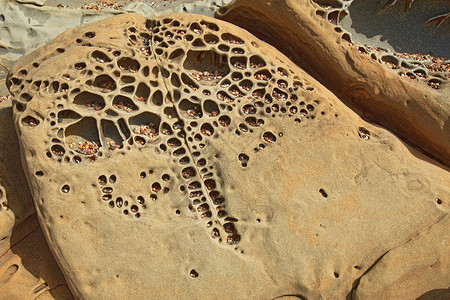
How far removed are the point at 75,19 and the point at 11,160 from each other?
2.33m

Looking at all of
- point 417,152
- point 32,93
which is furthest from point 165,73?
point 417,152

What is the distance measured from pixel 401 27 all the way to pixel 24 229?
13.9 ft

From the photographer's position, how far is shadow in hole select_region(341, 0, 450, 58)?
13.3 ft

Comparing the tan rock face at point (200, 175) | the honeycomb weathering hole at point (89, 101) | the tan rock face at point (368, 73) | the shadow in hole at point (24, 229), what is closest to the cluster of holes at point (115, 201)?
the tan rock face at point (200, 175)

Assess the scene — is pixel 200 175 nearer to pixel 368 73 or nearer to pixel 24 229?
pixel 24 229

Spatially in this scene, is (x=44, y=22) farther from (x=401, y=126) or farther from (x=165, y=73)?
(x=401, y=126)

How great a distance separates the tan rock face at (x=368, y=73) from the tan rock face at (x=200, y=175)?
0.33 meters

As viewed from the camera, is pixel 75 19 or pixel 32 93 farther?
pixel 75 19

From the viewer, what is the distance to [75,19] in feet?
16.0

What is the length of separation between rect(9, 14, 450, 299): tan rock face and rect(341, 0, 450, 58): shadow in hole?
4.06 ft

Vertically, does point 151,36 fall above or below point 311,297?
above

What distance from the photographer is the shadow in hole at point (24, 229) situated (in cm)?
317

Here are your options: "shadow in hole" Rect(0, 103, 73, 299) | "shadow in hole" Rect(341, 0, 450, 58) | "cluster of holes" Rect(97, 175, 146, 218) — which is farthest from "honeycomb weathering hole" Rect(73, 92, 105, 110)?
"shadow in hole" Rect(341, 0, 450, 58)

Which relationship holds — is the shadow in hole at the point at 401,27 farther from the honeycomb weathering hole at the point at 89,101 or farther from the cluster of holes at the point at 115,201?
the cluster of holes at the point at 115,201
